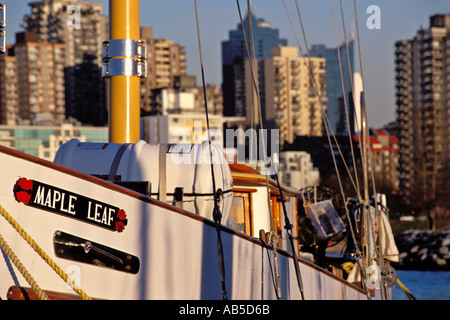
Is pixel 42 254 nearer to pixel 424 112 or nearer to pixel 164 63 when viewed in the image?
pixel 424 112

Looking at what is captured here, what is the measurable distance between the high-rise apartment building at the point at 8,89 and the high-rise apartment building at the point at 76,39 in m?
10.3

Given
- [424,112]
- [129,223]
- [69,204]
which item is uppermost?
[424,112]

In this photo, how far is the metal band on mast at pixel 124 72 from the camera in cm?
1127

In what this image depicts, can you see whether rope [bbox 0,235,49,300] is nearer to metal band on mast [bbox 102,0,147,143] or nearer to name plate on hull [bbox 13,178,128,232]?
name plate on hull [bbox 13,178,128,232]

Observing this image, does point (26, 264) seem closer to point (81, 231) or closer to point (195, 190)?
point (81, 231)

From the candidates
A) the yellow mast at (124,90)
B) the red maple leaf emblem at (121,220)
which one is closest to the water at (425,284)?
the yellow mast at (124,90)

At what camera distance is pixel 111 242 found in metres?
7.62

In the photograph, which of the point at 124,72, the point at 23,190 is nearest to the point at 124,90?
the point at 124,72

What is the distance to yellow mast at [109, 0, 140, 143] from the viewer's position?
37.0ft

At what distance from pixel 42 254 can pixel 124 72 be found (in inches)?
185

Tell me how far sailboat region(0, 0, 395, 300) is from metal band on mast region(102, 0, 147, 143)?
0.05 ft

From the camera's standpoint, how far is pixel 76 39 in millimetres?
165375
